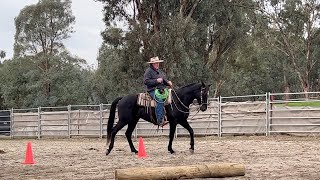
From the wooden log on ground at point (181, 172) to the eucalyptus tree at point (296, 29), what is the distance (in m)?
43.9

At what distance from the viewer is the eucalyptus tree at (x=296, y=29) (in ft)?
165

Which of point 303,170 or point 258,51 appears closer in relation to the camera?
point 303,170

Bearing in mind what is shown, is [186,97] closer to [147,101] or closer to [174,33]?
[147,101]

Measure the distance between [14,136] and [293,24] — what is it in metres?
34.0

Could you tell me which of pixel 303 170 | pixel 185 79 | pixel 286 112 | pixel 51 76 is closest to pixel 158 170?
pixel 303 170

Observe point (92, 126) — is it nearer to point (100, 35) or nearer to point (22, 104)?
point (100, 35)

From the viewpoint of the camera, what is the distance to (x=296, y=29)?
171 ft

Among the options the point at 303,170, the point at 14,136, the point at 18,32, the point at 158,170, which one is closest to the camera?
the point at 158,170

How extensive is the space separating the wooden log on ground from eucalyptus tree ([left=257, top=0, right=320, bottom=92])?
4388 cm

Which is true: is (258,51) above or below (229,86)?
above

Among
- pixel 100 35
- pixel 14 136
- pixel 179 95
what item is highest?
pixel 100 35

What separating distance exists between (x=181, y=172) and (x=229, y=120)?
47.5ft

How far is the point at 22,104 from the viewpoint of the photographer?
53.4 metres

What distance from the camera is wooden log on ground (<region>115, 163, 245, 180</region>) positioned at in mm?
6184
